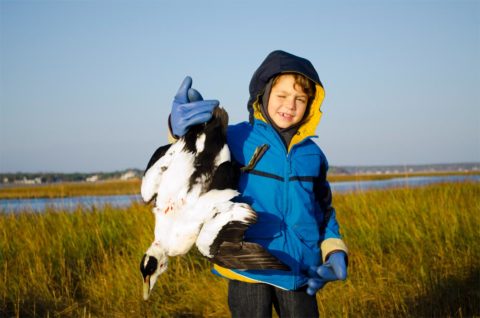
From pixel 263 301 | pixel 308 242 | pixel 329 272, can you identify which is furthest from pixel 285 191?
pixel 263 301

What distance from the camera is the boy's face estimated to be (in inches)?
102

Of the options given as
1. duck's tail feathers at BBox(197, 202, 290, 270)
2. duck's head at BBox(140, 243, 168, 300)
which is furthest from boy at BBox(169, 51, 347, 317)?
duck's head at BBox(140, 243, 168, 300)

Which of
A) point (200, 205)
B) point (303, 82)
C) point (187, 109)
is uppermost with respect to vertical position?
point (303, 82)

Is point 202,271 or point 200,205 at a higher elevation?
point 200,205

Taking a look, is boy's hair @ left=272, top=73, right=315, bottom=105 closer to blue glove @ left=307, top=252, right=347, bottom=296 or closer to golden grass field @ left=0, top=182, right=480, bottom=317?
blue glove @ left=307, top=252, right=347, bottom=296

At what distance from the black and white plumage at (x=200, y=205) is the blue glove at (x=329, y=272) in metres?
0.34

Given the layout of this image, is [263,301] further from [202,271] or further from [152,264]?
[202,271]

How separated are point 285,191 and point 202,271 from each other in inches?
137

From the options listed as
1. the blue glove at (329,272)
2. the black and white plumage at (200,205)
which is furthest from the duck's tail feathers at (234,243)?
the blue glove at (329,272)

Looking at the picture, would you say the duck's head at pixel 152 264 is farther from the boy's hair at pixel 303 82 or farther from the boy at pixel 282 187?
the boy's hair at pixel 303 82

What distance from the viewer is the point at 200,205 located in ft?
7.05

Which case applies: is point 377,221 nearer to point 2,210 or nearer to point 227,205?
point 227,205

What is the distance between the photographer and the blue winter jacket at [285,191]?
239cm

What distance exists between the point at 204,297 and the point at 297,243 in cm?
306
